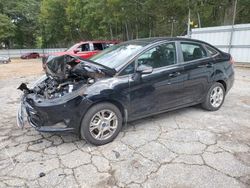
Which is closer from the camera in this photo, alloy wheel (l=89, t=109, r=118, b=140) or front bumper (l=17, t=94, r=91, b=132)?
front bumper (l=17, t=94, r=91, b=132)

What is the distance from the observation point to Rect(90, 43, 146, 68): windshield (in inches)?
135

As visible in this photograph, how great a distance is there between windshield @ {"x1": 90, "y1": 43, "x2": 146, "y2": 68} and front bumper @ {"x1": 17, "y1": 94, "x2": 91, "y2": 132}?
2.86ft

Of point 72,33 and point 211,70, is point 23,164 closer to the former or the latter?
point 211,70

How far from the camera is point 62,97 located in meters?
2.88

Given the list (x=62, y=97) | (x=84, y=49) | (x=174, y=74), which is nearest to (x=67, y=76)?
(x=62, y=97)

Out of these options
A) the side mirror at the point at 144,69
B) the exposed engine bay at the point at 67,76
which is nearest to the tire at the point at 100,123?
the exposed engine bay at the point at 67,76

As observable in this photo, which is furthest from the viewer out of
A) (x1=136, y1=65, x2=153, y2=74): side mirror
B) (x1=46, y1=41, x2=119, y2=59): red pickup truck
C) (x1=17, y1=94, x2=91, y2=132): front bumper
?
(x1=46, y1=41, x2=119, y2=59): red pickup truck

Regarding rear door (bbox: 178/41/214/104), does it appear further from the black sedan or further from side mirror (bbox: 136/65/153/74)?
side mirror (bbox: 136/65/153/74)

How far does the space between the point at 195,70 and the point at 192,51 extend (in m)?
0.38

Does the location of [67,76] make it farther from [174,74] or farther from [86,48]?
[86,48]

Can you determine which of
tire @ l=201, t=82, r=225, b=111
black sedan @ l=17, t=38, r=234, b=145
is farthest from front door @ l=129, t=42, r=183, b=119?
tire @ l=201, t=82, r=225, b=111

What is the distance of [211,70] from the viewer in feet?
13.6

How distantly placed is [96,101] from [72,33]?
33082mm

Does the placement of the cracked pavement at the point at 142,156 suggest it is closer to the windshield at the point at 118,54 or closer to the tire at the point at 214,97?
the tire at the point at 214,97
